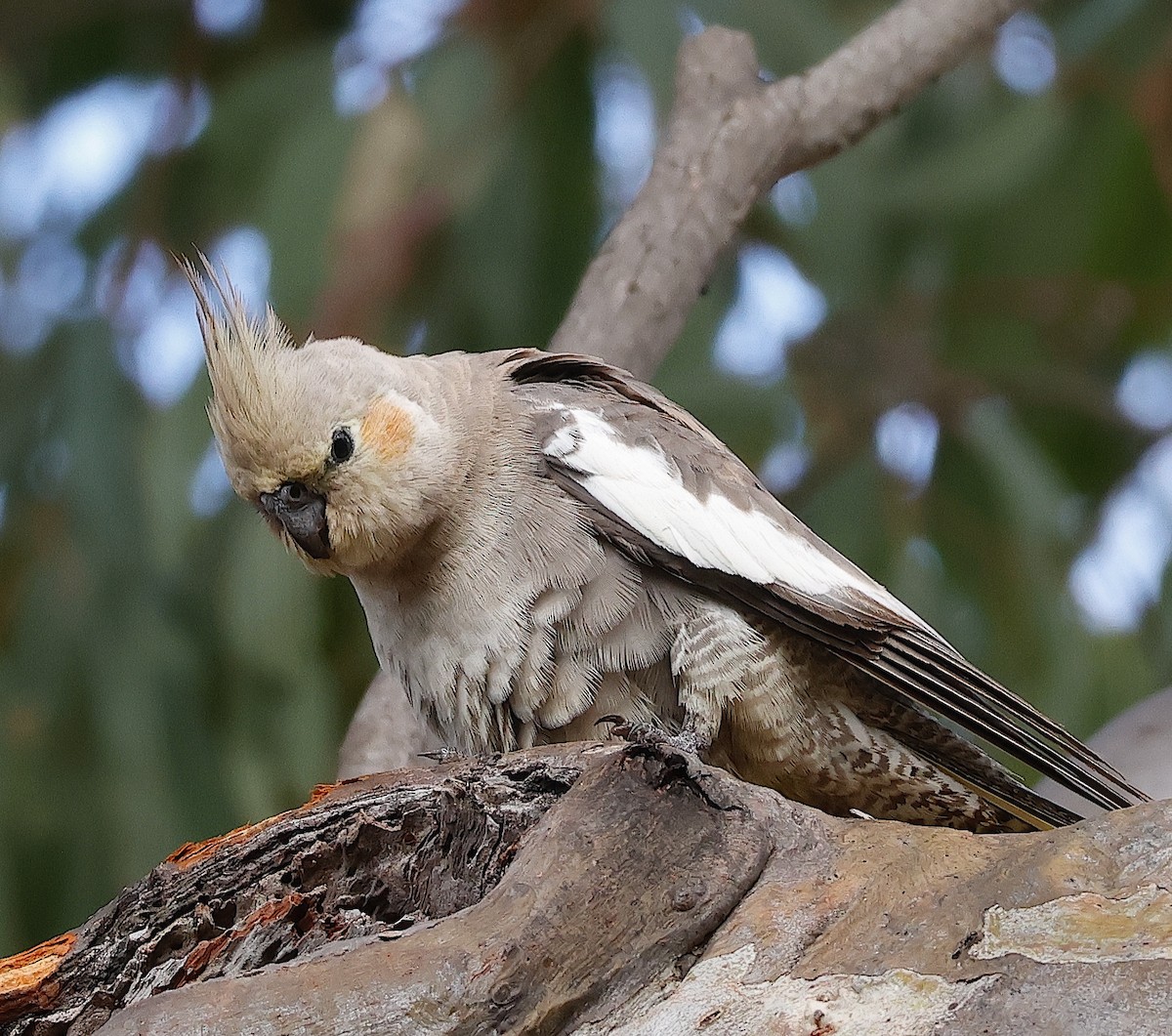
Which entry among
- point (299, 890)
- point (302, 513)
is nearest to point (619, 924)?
point (299, 890)

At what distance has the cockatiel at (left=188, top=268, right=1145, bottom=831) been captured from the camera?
234cm

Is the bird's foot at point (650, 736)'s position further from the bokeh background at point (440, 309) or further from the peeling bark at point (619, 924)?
the bokeh background at point (440, 309)

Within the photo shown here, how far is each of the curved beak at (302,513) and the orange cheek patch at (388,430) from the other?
0.45 feet

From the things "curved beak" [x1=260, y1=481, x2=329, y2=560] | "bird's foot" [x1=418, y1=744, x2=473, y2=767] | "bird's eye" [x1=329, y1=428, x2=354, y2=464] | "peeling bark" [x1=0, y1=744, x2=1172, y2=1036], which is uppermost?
"bird's eye" [x1=329, y1=428, x2=354, y2=464]

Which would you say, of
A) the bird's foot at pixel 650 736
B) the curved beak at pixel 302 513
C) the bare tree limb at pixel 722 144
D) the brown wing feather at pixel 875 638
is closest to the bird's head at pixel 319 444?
the curved beak at pixel 302 513

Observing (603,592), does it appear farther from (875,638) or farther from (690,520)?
(875,638)

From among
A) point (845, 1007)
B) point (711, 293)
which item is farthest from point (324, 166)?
point (845, 1007)

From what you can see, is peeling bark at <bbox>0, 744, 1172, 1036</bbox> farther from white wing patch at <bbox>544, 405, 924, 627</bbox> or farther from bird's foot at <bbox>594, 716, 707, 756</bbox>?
white wing patch at <bbox>544, 405, 924, 627</bbox>

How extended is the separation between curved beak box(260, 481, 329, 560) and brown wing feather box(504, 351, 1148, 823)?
416 mm

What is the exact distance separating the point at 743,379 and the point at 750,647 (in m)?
2.11

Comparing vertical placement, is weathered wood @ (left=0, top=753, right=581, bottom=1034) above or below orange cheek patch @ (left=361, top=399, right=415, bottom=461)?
below

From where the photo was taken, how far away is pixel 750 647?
2.36 m

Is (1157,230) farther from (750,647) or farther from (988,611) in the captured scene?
(750,647)

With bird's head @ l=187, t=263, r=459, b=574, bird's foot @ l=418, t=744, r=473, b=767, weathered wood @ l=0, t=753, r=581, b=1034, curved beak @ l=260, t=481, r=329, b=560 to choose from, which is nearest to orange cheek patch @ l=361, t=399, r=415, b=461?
bird's head @ l=187, t=263, r=459, b=574
